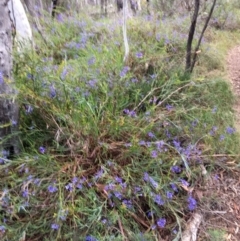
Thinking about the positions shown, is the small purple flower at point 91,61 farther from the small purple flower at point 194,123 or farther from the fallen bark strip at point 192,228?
the fallen bark strip at point 192,228

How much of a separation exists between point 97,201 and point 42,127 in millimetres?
815

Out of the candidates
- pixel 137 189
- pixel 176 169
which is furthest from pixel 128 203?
pixel 176 169

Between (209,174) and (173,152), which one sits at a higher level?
(173,152)

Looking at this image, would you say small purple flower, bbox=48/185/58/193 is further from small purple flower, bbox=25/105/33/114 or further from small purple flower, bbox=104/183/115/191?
small purple flower, bbox=25/105/33/114

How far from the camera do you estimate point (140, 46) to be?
4.21m

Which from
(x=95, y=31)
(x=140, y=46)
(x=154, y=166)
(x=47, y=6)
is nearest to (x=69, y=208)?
(x=154, y=166)

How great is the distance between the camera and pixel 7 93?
2350mm

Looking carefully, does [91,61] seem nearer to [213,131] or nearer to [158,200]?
[213,131]

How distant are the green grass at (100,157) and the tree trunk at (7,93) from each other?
3.3 inches

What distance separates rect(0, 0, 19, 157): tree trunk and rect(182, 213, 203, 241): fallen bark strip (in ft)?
4.59

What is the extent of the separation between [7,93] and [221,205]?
185 cm

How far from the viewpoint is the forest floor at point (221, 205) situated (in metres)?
2.22

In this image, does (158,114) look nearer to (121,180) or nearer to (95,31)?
(121,180)

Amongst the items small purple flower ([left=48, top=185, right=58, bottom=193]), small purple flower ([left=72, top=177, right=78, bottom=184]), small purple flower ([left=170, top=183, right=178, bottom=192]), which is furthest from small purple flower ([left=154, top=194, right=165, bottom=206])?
small purple flower ([left=48, top=185, right=58, bottom=193])
